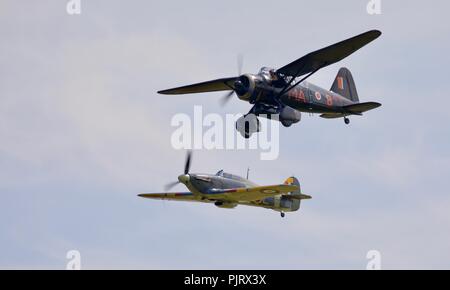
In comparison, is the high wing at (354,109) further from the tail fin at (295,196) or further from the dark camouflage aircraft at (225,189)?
the dark camouflage aircraft at (225,189)

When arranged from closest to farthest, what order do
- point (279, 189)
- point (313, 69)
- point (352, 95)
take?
point (279, 189)
point (313, 69)
point (352, 95)

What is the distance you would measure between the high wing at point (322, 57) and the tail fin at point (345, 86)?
180 inches

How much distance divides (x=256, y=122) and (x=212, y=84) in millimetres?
4513

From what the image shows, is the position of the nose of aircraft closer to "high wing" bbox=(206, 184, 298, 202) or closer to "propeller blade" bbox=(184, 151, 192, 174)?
"propeller blade" bbox=(184, 151, 192, 174)

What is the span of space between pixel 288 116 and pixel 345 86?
7.30 meters

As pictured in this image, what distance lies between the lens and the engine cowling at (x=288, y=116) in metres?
52.2

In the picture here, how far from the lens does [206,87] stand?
56.3m

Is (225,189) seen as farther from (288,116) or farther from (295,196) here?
(288,116)

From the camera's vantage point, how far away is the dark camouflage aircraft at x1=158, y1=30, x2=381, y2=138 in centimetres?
5144

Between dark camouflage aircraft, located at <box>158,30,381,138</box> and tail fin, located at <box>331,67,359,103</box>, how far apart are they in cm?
270

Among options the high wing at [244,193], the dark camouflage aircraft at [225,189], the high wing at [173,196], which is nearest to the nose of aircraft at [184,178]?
the dark camouflage aircraft at [225,189]

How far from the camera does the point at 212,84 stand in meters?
55.8
